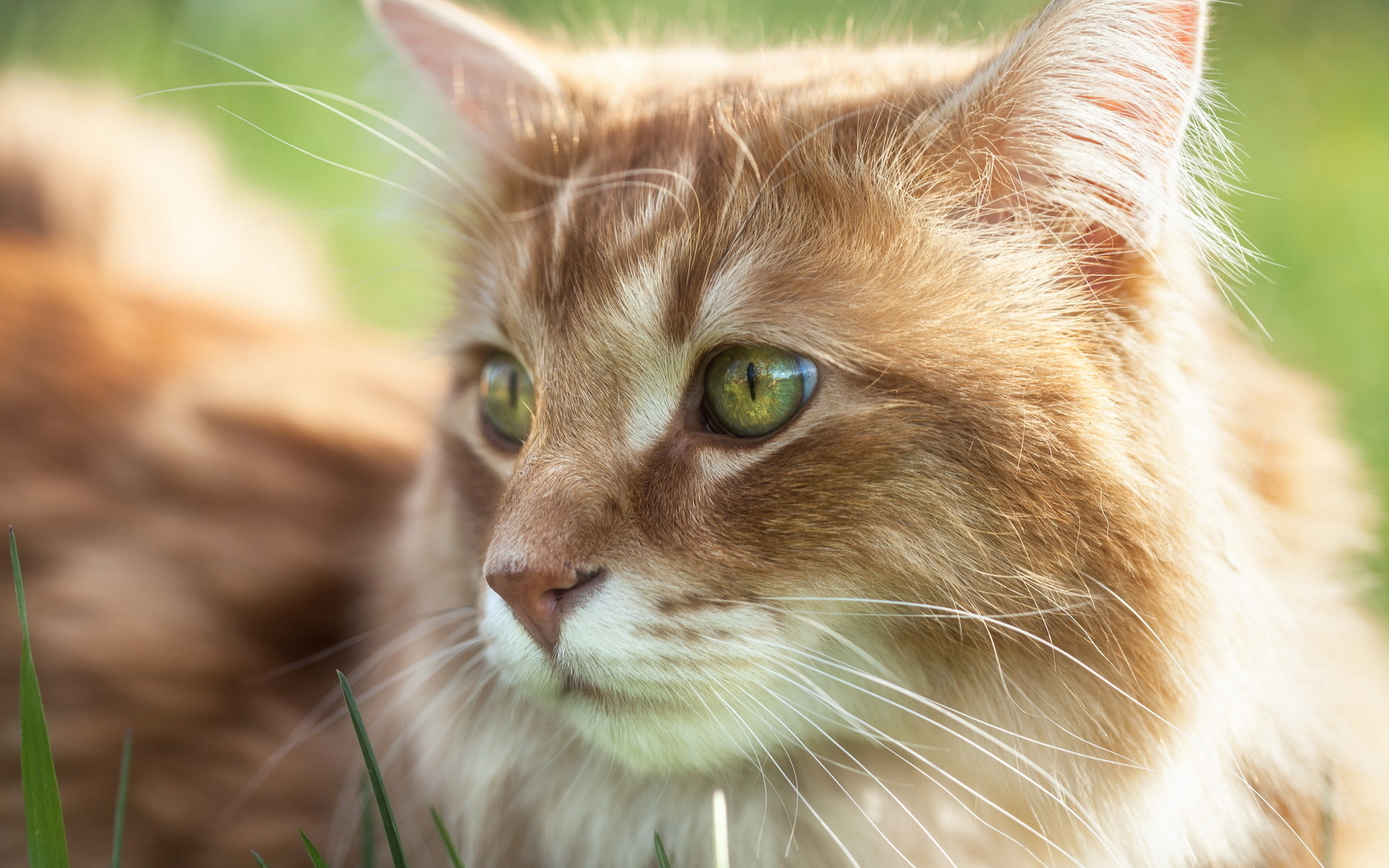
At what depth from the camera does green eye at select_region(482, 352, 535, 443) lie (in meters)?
1.49

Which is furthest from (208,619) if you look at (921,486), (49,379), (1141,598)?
(1141,598)

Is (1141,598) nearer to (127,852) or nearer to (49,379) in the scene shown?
(127,852)

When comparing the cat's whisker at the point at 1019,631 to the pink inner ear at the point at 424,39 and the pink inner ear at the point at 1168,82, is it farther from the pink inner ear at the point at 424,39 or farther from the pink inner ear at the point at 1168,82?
the pink inner ear at the point at 424,39

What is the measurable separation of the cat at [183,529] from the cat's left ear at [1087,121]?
1.07 m

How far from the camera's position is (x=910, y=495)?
1167 millimetres

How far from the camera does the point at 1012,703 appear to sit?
1.23 metres

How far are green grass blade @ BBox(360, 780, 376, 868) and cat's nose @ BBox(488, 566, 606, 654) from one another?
45cm

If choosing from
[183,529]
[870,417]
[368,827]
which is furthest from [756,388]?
[183,529]

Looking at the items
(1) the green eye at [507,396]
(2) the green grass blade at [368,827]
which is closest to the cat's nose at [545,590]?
(1) the green eye at [507,396]

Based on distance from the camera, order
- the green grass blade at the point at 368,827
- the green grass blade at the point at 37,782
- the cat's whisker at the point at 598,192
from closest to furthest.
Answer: the green grass blade at the point at 37,782 < the cat's whisker at the point at 598,192 < the green grass blade at the point at 368,827

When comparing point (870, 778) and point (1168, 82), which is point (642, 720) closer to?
point (870, 778)

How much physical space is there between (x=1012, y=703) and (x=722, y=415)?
0.44m

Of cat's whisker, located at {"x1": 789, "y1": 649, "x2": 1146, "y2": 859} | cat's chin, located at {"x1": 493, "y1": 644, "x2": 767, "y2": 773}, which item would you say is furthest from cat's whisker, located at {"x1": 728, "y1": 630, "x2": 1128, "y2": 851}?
cat's chin, located at {"x1": 493, "y1": 644, "x2": 767, "y2": 773}

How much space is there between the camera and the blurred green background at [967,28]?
120 inches
